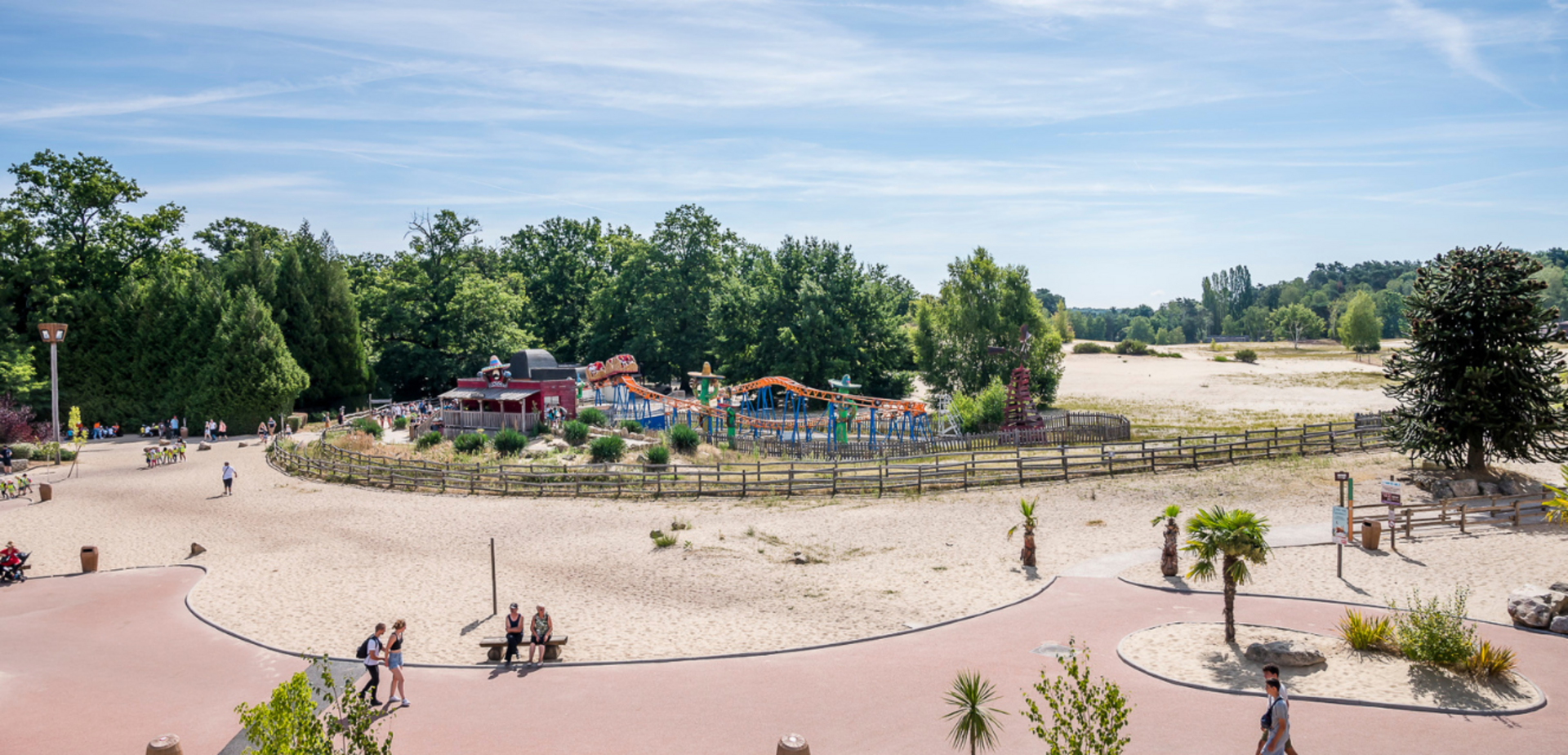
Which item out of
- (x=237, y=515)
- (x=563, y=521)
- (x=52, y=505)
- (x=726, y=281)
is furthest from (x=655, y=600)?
(x=726, y=281)

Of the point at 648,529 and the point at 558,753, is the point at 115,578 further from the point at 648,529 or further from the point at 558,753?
the point at 558,753

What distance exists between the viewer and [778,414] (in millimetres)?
55719

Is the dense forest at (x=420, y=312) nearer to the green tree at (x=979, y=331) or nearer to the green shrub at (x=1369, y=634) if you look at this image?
the green tree at (x=979, y=331)

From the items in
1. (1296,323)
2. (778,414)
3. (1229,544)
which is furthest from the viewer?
(1296,323)

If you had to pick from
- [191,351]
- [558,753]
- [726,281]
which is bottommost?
[558,753]

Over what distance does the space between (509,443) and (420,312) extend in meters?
27.3

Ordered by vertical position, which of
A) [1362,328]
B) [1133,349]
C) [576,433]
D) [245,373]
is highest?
[1362,328]

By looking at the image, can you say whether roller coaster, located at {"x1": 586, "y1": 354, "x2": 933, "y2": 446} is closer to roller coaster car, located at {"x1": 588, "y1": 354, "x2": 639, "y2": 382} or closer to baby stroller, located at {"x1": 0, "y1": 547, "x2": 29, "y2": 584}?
roller coaster car, located at {"x1": 588, "y1": 354, "x2": 639, "y2": 382}

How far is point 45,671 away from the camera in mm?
15609

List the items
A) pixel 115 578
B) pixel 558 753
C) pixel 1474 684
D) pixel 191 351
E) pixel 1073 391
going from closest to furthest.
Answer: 1. pixel 558 753
2. pixel 1474 684
3. pixel 115 578
4. pixel 191 351
5. pixel 1073 391

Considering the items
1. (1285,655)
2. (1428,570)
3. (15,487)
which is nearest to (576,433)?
(15,487)

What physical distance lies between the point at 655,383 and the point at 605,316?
6.59 m

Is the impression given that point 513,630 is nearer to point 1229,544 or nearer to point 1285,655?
point 1229,544

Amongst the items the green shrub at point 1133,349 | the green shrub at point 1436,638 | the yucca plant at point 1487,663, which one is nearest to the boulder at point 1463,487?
the green shrub at point 1436,638
